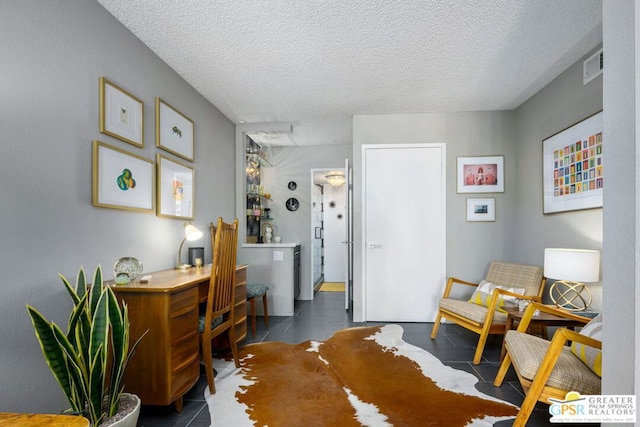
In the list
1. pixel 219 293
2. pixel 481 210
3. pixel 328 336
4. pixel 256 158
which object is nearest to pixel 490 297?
pixel 481 210

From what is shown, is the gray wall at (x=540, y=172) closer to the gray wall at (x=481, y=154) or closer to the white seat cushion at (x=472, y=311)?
the gray wall at (x=481, y=154)

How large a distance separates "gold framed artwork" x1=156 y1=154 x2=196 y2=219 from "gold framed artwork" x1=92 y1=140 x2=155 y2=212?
87 millimetres

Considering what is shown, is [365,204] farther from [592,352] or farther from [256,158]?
[592,352]

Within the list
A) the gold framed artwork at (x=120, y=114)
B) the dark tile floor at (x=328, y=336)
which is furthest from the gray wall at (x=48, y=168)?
the dark tile floor at (x=328, y=336)

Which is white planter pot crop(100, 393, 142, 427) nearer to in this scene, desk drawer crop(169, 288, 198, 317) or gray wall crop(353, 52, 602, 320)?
desk drawer crop(169, 288, 198, 317)

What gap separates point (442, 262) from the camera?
12.2 feet

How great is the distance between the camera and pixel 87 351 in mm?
1397

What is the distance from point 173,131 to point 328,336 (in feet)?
8.04

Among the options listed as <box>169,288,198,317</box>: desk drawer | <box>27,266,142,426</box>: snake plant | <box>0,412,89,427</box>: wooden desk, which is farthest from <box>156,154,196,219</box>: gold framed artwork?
<box>0,412,89,427</box>: wooden desk

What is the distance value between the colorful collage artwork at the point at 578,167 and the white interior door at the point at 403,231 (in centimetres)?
114

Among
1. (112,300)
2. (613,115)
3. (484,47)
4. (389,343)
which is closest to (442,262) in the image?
(389,343)

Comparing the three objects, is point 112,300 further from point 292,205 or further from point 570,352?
point 292,205

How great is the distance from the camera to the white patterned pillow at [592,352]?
1.52m

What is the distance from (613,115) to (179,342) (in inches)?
89.6
